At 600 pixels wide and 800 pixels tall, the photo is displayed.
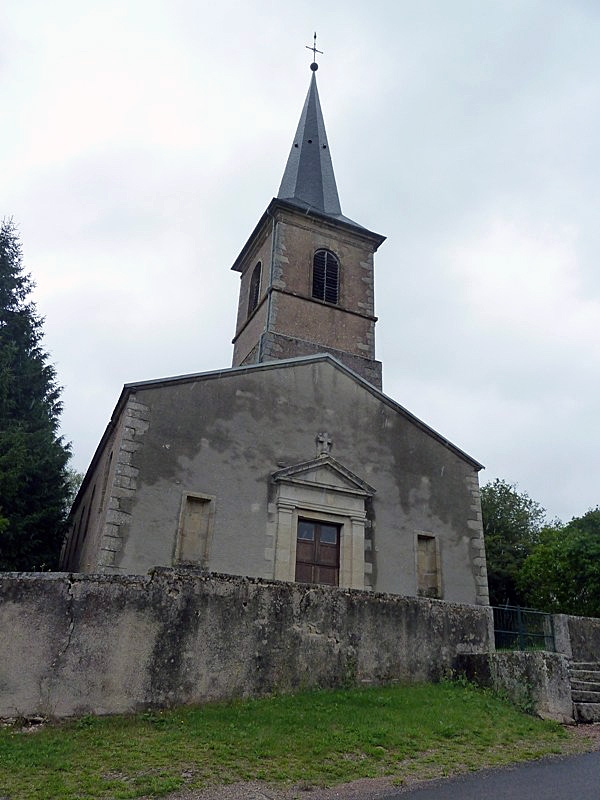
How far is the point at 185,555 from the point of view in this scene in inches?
457

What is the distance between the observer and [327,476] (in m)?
13.6

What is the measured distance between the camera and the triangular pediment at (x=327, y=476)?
517 inches

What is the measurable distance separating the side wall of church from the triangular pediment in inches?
9.5

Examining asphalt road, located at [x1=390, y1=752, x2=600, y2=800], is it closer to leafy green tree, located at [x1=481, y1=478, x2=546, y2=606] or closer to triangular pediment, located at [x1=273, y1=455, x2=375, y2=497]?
triangular pediment, located at [x1=273, y1=455, x2=375, y2=497]

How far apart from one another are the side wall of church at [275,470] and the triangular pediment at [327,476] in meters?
0.24

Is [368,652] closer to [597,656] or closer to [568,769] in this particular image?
[568,769]

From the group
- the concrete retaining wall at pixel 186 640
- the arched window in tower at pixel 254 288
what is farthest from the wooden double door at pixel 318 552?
the arched window in tower at pixel 254 288

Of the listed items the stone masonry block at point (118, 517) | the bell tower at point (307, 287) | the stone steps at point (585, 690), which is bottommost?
the stone steps at point (585, 690)

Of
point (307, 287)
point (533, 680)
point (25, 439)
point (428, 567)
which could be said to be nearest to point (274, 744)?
point (533, 680)

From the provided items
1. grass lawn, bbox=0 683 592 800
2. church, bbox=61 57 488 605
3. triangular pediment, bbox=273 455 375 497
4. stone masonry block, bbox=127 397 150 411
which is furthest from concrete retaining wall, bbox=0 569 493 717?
stone masonry block, bbox=127 397 150 411

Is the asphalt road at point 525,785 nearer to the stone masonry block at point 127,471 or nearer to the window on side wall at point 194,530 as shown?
the window on side wall at point 194,530

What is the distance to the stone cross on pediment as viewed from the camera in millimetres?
13812

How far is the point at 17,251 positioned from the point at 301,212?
9170 millimetres

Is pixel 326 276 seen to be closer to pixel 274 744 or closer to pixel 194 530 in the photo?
pixel 194 530
